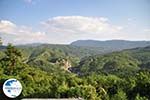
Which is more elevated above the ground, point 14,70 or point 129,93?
point 14,70

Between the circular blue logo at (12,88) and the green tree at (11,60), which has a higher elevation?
the circular blue logo at (12,88)

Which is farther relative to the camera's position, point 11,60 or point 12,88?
point 11,60

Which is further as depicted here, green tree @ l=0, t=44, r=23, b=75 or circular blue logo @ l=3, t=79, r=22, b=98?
green tree @ l=0, t=44, r=23, b=75

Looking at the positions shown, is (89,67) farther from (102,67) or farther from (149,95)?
(149,95)

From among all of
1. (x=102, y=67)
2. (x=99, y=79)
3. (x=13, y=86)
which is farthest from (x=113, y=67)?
(x=13, y=86)

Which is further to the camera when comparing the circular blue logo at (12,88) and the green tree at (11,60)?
the green tree at (11,60)

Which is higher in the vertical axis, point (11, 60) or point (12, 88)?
point (12, 88)

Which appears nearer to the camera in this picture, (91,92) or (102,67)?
(91,92)

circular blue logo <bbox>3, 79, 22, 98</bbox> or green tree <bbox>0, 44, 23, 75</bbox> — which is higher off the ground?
circular blue logo <bbox>3, 79, 22, 98</bbox>
